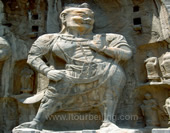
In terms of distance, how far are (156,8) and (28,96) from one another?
9.80ft

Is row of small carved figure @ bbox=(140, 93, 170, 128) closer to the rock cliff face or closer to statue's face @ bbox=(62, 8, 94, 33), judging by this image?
the rock cliff face

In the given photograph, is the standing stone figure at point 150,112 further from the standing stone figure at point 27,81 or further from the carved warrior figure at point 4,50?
the carved warrior figure at point 4,50

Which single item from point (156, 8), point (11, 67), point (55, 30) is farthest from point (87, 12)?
point (11, 67)

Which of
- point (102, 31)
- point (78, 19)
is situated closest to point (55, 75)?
point (78, 19)

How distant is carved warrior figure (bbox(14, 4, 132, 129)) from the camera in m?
4.85

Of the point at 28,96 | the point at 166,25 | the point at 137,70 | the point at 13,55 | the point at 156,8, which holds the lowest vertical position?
the point at 28,96

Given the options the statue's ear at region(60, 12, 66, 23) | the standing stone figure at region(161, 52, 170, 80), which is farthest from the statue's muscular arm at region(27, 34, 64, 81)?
the standing stone figure at region(161, 52, 170, 80)

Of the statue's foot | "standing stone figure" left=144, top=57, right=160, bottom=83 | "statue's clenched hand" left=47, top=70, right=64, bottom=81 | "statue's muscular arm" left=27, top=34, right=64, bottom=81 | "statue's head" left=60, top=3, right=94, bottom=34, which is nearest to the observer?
the statue's foot

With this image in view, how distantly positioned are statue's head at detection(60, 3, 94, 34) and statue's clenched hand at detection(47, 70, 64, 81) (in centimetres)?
87

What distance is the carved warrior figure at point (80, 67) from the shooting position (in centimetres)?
485

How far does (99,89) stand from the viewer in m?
4.93

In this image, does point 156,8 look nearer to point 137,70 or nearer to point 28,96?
point 137,70

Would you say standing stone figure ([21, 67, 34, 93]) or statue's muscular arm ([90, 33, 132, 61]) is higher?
statue's muscular arm ([90, 33, 132, 61])

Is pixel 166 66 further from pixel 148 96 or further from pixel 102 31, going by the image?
pixel 102 31
